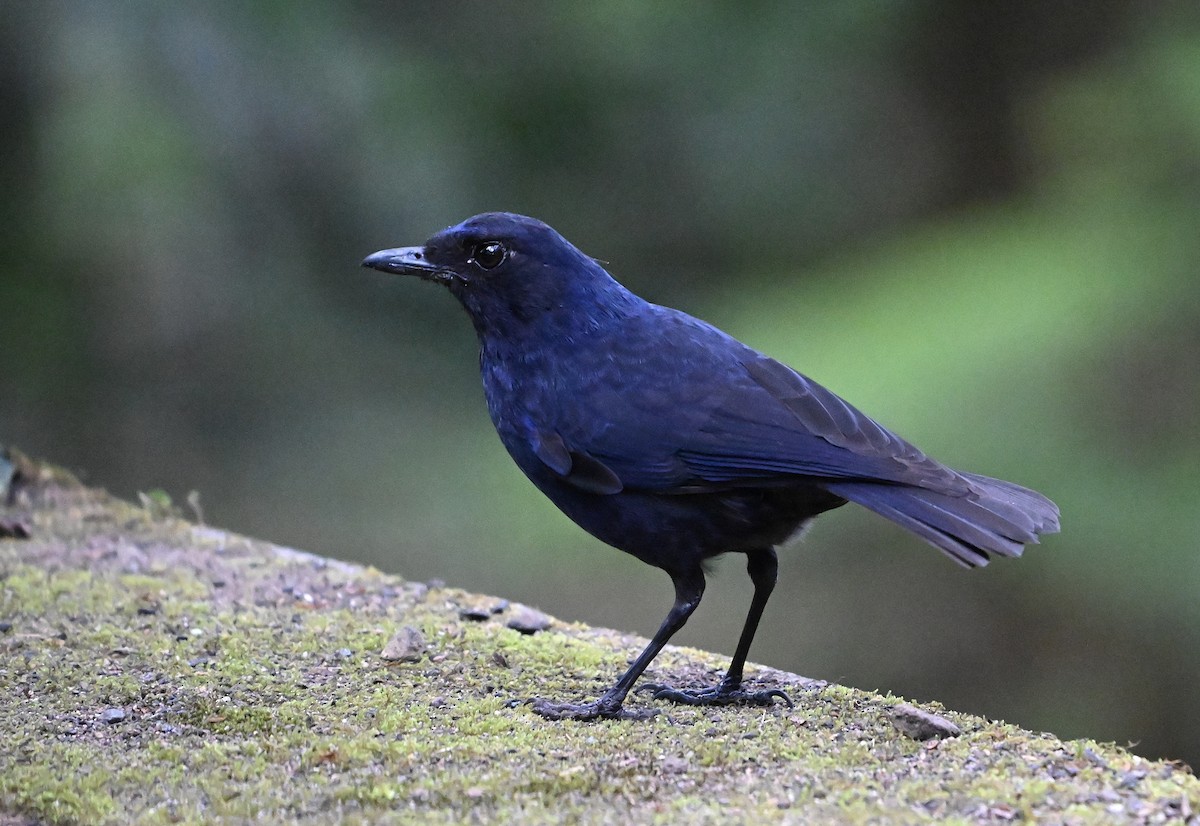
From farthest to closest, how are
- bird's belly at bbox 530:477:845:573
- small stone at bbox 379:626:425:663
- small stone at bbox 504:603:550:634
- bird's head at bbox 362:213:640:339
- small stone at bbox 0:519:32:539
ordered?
small stone at bbox 0:519:32:539
small stone at bbox 504:603:550:634
bird's head at bbox 362:213:640:339
small stone at bbox 379:626:425:663
bird's belly at bbox 530:477:845:573

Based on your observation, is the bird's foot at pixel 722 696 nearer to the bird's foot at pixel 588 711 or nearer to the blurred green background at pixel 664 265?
the bird's foot at pixel 588 711

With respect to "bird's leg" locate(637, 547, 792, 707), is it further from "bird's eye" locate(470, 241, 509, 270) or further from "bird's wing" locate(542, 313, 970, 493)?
"bird's eye" locate(470, 241, 509, 270)

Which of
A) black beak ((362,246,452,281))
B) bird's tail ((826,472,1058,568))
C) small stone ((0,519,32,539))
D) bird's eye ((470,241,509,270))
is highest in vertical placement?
bird's eye ((470,241,509,270))

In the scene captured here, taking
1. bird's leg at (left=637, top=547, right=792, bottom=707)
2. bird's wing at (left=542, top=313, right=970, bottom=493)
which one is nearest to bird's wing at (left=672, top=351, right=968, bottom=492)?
bird's wing at (left=542, top=313, right=970, bottom=493)

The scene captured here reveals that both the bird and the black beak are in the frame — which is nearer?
the bird

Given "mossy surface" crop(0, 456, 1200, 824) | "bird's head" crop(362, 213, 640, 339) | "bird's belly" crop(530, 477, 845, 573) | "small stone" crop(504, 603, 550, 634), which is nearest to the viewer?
"mossy surface" crop(0, 456, 1200, 824)

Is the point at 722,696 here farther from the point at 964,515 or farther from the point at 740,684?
the point at 964,515

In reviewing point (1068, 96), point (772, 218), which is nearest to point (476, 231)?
point (772, 218)

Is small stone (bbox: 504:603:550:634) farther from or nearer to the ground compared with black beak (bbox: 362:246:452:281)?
nearer to the ground

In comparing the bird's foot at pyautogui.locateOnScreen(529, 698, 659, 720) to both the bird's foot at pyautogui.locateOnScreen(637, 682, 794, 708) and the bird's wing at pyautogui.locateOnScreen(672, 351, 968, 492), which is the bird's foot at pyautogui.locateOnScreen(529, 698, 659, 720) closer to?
the bird's foot at pyautogui.locateOnScreen(637, 682, 794, 708)
